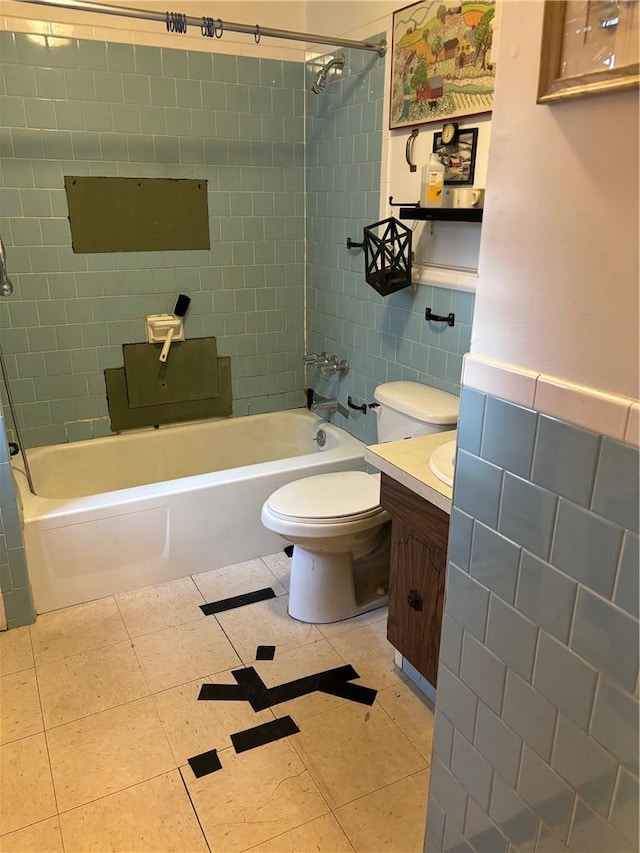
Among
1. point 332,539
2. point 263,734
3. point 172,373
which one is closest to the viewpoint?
point 263,734

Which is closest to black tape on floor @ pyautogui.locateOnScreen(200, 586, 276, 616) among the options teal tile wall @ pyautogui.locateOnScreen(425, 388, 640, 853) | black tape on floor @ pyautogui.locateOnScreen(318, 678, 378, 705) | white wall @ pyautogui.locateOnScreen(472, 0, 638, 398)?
black tape on floor @ pyautogui.locateOnScreen(318, 678, 378, 705)

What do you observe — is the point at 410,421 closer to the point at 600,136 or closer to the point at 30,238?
the point at 600,136

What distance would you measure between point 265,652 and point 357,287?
1670 millimetres

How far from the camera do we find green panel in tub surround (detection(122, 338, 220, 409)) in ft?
10.6

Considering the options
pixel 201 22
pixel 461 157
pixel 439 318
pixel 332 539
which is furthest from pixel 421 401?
pixel 201 22

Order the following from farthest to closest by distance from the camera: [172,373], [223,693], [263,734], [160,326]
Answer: [172,373]
[160,326]
[223,693]
[263,734]

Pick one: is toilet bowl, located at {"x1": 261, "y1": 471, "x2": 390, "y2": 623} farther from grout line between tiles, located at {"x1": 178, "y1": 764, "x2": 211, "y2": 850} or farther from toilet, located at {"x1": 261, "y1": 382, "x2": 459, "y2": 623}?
grout line between tiles, located at {"x1": 178, "y1": 764, "x2": 211, "y2": 850}

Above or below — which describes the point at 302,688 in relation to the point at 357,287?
below

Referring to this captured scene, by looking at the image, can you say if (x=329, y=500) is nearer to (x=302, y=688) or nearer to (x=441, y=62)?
(x=302, y=688)

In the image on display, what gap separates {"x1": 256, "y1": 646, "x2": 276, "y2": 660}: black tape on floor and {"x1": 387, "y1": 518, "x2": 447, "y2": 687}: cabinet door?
45 centimetres

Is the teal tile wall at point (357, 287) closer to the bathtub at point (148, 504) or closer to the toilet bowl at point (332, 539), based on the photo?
the bathtub at point (148, 504)

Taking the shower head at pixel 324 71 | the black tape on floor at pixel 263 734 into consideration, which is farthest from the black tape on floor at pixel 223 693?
the shower head at pixel 324 71

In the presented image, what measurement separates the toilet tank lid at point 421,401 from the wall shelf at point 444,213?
0.62 metres

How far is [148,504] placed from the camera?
2.63 metres
